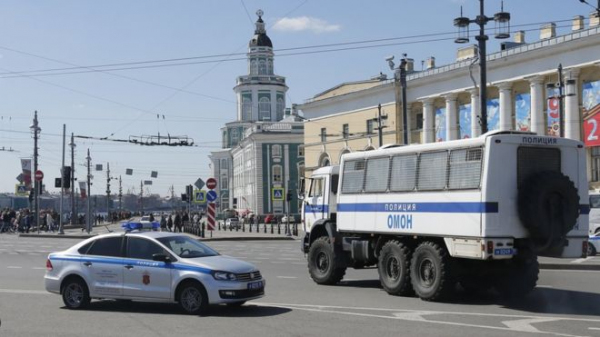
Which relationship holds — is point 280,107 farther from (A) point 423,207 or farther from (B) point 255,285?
(B) point 255,285

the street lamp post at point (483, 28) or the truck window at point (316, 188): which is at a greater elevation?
the street lamp post at point (483, 28)

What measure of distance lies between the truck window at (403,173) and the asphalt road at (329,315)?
2.40 m

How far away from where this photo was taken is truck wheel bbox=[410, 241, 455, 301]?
51.3 ft

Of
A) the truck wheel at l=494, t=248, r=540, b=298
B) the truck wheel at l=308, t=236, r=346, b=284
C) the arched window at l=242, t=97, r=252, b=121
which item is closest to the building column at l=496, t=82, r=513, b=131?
the truck wheel at l=308, t=236, r=346, b=284

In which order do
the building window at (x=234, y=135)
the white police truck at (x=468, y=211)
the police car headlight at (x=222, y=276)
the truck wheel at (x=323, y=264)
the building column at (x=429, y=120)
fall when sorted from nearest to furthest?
1. the police car headlight at (x=222, y=276)
2. the white police truck at (x=468, y=211)
3. the truck wheel at (x=323, y=264)
4. the building column at (x=429, y=120)
5. the building window at (x=234, y=135)

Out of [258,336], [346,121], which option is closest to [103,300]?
[258,336]

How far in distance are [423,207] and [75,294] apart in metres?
7.16

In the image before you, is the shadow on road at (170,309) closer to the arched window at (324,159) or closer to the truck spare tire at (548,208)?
the truck spare tire at (548,208)

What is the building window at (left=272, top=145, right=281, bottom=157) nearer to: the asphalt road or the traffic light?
A: the traffic light

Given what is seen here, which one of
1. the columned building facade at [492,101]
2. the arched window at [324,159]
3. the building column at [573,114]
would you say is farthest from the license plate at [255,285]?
the arched window at [324,159]

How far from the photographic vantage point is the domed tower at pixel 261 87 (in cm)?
13088

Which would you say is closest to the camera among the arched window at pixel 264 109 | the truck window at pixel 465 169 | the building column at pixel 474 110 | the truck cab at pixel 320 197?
the truck window at pixel 465 169

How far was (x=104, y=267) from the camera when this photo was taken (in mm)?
14750

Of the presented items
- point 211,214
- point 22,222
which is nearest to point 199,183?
point 211,214
